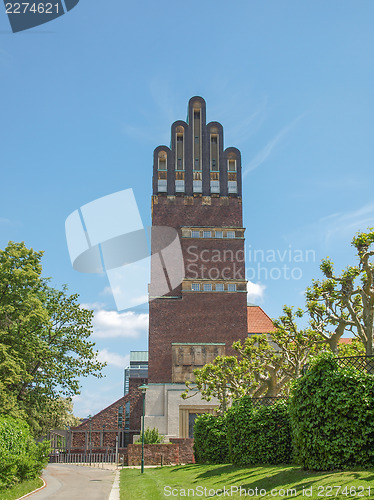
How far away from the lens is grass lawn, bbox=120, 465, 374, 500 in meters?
11.5

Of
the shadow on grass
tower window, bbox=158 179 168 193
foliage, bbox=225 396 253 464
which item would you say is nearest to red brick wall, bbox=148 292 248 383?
tower window, bbox=158 179 168 193

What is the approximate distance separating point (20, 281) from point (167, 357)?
22.6m

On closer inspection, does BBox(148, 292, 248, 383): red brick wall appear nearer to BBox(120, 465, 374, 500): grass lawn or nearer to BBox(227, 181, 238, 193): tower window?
BBox(227, 181, 238, 193): tower window

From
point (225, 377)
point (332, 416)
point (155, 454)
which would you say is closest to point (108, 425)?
point (155, 454)

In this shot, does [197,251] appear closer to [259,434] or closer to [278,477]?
[259,434]

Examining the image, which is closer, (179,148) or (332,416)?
(332,416)

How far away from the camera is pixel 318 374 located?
14.5m

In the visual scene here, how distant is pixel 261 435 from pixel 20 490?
9.65 meters

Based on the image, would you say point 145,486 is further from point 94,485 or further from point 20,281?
point 20,281

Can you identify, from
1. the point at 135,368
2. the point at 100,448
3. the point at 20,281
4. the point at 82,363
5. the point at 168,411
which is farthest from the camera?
the point at 135,368

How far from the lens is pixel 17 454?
21406 mm

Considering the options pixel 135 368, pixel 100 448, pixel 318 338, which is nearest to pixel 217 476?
pixel 318 338

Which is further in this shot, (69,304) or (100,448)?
(100,448)

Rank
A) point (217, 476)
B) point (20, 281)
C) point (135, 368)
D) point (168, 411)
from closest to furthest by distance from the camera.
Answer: point (217, 476) < point (20, 281) < point (168, 411) < point (135, 368)
